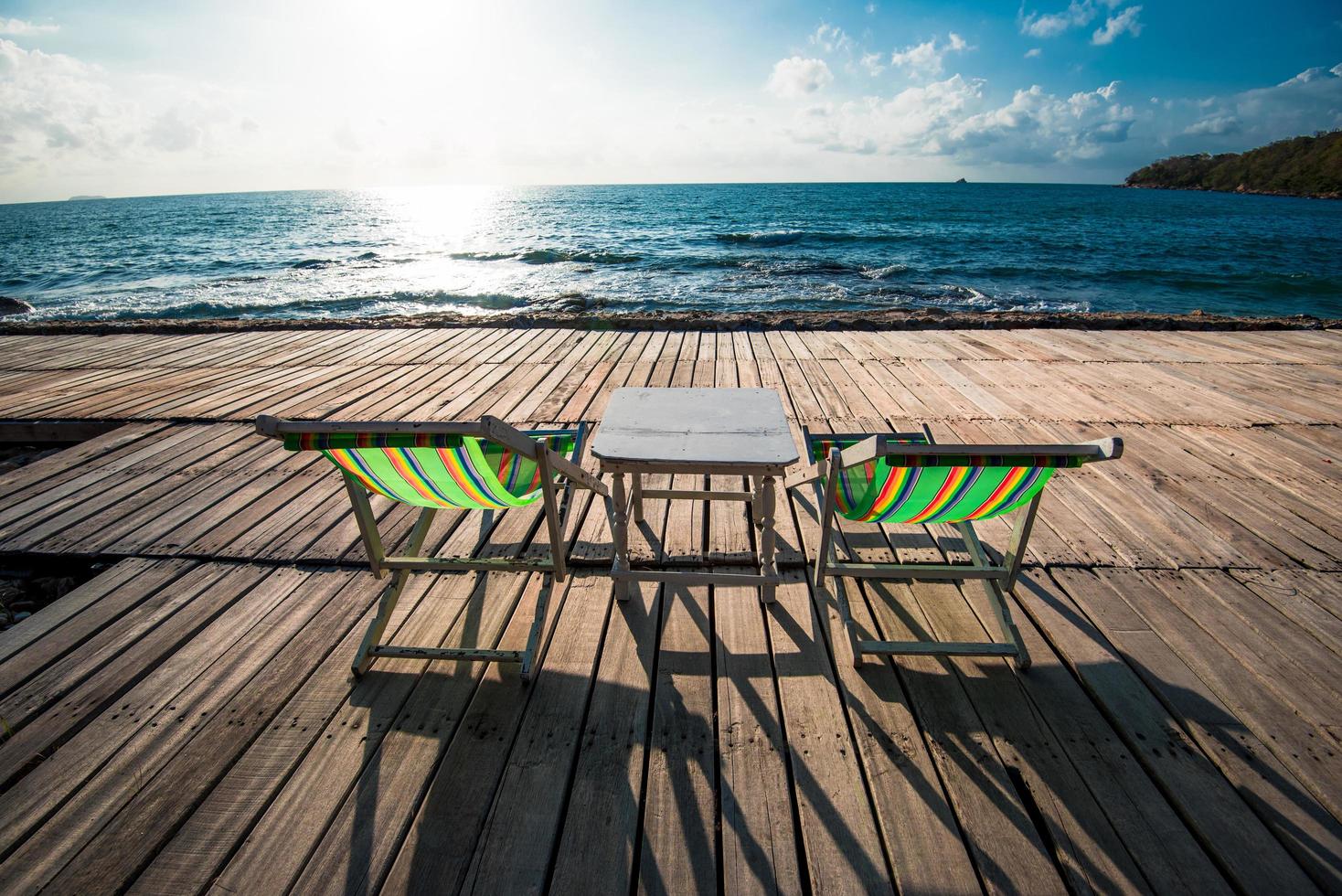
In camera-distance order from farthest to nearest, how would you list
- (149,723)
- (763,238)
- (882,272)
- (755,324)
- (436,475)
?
(763,238), (882,272), (755,324), (436,475), (149,723)

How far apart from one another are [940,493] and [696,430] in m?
0.95

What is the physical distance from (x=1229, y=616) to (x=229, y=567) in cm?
443

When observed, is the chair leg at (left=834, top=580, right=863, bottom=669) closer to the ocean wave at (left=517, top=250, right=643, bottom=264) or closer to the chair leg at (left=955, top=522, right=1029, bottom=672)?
the chair leg at (left=955, top=522, right=1029, bottom=672)

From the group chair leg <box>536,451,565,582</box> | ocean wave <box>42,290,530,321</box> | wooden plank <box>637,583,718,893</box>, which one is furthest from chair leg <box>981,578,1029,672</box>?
ocean wave <box>42,290,530,321</box>

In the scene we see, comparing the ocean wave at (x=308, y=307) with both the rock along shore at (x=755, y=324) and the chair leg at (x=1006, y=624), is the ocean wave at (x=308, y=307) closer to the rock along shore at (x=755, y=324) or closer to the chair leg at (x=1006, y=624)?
the rock along shore at (x=755, y=324)

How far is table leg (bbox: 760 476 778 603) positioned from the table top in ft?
0.53

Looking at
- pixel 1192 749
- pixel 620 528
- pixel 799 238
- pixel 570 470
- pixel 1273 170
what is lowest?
pixel 799 238

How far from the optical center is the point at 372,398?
4832 mm

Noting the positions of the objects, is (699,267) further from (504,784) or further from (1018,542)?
(504,784)

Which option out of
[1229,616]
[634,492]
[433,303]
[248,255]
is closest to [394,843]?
[634,492]

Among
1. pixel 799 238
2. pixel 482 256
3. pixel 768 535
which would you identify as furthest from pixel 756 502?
pixel 799 238

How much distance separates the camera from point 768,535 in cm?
236

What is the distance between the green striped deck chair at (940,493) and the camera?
171cm

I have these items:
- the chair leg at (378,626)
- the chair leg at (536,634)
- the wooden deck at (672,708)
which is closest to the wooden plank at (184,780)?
the wooden deck at (672,708)
